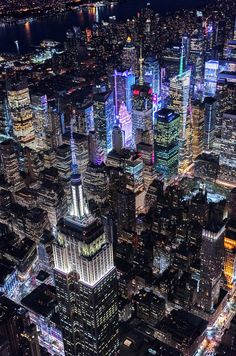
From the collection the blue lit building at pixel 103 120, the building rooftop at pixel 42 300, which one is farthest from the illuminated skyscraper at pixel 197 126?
the building rooftop at pixel 42 300

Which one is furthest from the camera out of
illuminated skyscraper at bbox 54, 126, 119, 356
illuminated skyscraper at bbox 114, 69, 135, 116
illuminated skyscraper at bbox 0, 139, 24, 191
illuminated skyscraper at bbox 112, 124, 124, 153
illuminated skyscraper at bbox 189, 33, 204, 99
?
illuminated skyscraper at bbox 189, 33, 204, 99

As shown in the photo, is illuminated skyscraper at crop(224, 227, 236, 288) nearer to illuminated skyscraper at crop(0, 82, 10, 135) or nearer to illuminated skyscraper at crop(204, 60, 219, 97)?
illuminated skyscraper at crop(204, 60, 219, 97)

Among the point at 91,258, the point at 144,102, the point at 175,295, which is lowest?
the point at 175,295

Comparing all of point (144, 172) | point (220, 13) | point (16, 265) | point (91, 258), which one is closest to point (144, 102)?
point (144, 172)

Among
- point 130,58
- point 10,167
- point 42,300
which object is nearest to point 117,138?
point 10,167

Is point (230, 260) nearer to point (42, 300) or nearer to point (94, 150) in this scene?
point (42, 300)

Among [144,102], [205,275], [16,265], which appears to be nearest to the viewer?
[205,275]

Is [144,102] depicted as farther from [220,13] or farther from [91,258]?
[220,13]

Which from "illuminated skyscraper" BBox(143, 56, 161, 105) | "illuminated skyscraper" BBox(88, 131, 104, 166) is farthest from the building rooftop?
"illuminated skyscraper" BBox(143, 56, 161, 105)
